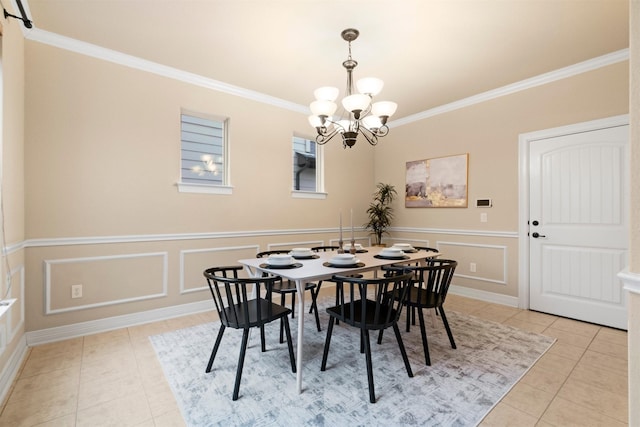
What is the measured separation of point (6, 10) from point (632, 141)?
3465mm

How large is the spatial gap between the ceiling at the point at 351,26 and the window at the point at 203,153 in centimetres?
55

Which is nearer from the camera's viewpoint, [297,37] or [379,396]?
[379,396]

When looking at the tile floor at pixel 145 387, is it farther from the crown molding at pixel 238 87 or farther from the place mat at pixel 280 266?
the crown molding at pixel 238 87

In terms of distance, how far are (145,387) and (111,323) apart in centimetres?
126

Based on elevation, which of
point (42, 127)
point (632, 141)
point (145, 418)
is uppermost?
point (42, 127)

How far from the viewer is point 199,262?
3.41 meters

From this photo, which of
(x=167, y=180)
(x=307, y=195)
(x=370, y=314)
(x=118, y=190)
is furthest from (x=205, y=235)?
(x=370, y=314)

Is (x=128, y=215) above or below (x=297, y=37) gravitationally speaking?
below

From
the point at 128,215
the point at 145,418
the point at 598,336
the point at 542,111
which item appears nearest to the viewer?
the point at 145,418

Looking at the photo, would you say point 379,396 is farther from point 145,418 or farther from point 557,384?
point 145,418

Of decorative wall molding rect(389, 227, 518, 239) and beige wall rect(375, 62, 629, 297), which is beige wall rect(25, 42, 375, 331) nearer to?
decorative wall molding rect(389, 227, 518, 239)

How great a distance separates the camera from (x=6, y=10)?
2.00 m

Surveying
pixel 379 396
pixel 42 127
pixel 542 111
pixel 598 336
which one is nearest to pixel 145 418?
pixel 379 396

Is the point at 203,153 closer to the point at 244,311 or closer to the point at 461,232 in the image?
the point at 244,311
